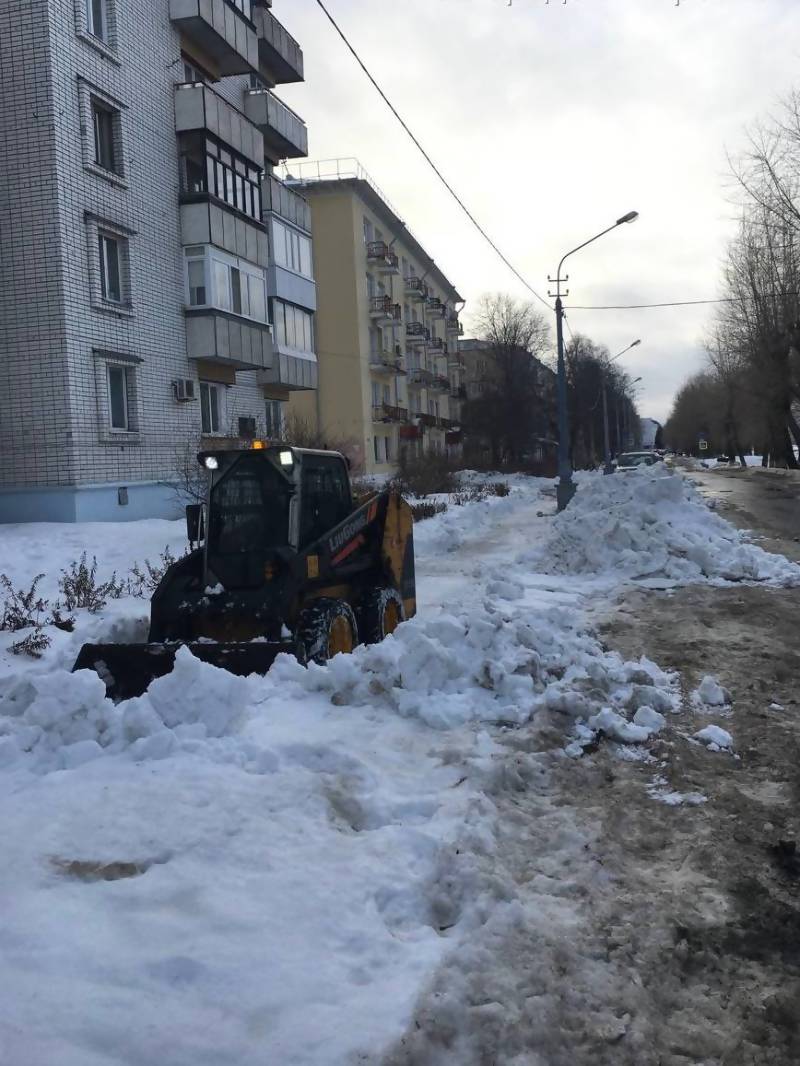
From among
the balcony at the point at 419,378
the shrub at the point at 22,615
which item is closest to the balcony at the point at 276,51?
the shrub at the point at 22,615

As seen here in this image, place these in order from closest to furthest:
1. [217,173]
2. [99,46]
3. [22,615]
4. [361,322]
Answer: [22,615] → [99,46] → [217,173] → [361,322]

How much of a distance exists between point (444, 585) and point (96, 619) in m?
5.21

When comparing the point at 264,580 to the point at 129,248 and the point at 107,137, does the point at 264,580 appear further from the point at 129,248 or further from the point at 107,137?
the point at 107,137

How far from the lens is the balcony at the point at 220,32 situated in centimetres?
A: 2214

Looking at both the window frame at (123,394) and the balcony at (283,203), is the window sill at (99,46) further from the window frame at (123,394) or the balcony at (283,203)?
the balcony at (283,203)

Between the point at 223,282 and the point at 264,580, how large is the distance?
1782cm

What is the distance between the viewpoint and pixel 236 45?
2388 cm

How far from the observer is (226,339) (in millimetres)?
22766

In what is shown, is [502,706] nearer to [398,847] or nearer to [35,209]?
[398,847]

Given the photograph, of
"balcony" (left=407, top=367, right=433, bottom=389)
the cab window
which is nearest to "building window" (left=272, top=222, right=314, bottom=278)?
the cab window

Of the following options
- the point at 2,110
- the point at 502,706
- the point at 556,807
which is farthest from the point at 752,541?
the point at 2,110

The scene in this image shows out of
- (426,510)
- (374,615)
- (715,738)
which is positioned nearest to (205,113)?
(426,510)

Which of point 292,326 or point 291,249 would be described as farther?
point 292,326

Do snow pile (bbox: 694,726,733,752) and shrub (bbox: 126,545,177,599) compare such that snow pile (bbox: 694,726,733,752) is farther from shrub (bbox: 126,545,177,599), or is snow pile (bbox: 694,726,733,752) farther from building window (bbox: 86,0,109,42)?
building window (bbox: 86,0,109,42)
